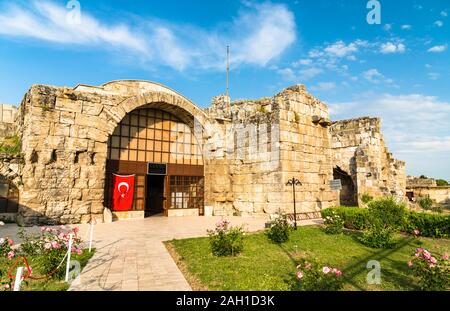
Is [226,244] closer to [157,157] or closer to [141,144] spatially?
[157,157]

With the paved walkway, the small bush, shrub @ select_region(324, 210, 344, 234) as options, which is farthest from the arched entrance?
the small bush

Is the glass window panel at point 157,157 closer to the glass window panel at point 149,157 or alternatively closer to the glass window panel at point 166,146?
the glass window panel at point 149,157

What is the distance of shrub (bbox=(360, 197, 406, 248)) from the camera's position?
25.7ft

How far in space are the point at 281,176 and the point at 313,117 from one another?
166 inches

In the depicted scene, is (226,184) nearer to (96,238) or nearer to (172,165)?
(172,165)

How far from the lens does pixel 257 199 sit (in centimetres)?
1411

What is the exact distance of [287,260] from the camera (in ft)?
20.7

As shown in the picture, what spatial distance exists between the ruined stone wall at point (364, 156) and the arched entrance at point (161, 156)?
9813mm

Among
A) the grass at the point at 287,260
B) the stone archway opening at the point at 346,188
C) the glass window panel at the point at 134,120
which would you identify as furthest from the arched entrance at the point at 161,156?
the stone archway opening at the point at 346,188

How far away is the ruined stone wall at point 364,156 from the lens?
1677 centimetres

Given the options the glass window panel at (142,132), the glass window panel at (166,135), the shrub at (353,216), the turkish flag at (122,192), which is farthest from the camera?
the glass window panel at (166,135)

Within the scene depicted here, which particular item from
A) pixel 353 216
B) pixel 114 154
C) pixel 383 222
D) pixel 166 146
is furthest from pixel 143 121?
pixel 383 222

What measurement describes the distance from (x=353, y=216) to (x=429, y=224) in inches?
92.1
